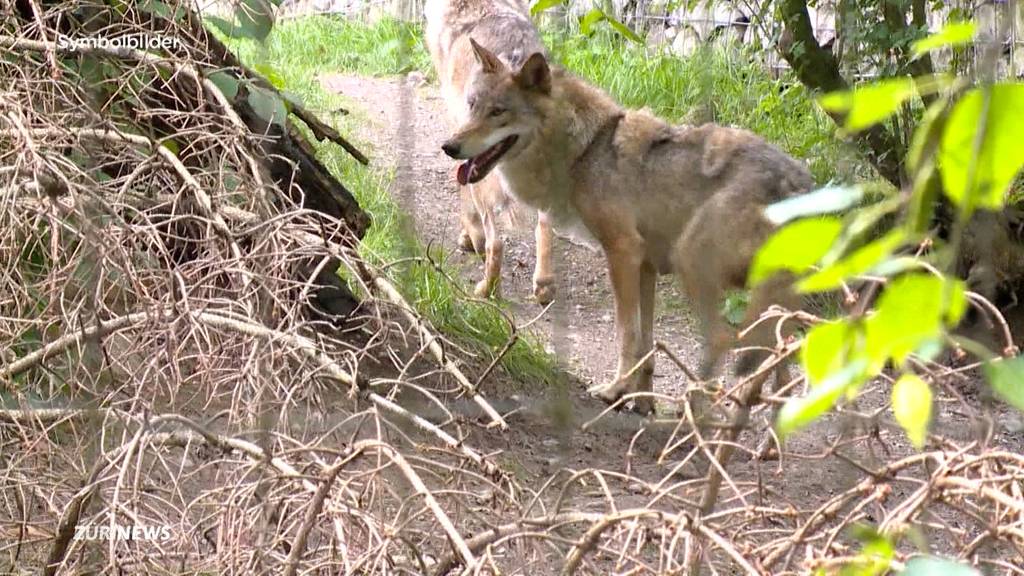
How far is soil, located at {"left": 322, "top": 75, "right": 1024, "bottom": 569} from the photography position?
3213mm

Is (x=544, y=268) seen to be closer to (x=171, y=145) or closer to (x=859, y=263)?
(x=171, y=145)

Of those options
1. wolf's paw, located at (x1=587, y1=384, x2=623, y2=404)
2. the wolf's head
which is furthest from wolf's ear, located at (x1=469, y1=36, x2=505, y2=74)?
wolf's paw, located at (x1=587, y1=384, x2=623, y2=404)

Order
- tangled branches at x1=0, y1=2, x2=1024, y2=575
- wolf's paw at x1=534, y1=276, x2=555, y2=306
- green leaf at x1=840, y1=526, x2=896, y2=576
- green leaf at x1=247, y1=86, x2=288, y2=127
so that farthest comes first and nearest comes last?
wolf's paw at x1=534, y1=276, x2=555, y2=306 < green leaf at x1=247, y1=86, x2=288, y2=127 < tangled branches at x1=0, y1=2, x2=1024, y2=575 < green leaf at x1=840, y1=526, x2=896, y2=576

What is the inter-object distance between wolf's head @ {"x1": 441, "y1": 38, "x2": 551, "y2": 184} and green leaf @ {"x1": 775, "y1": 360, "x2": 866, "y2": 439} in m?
3.34

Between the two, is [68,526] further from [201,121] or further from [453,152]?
[453,152]

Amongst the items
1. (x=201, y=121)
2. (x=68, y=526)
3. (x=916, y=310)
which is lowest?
(x=68, y=526)

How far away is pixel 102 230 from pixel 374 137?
3632 millimetres

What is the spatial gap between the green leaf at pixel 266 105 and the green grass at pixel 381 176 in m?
0.16

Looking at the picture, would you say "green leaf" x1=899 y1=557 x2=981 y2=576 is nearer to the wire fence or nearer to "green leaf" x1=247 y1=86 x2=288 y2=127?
"green leaf" x1=247 y1=86 x2=288 y2=127

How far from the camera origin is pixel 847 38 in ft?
13.9

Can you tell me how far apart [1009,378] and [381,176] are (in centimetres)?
449

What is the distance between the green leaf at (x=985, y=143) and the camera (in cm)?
50

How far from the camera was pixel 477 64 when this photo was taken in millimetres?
4309

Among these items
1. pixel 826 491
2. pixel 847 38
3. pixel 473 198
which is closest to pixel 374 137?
pixel 473 198
